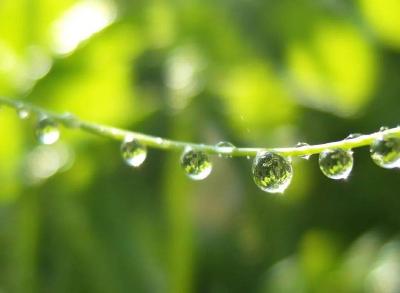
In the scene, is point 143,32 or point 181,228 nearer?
point 181,228

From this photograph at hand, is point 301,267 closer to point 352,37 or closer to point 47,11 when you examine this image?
point 352,37

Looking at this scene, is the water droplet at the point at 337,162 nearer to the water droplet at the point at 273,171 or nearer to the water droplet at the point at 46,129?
the water droplet at the point at 273,171

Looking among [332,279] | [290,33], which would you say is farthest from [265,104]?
[332,279]

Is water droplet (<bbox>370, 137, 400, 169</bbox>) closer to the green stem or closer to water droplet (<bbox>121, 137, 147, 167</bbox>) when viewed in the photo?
the green stem

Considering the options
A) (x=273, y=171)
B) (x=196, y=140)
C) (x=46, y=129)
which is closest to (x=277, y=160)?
(x=273, y=171)

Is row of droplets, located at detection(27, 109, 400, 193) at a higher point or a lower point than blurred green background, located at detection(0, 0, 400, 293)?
lower

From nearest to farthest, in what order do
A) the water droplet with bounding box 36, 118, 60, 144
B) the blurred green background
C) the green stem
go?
the green stem → the water droplet with bounding box 36, 118, 60, 144 → the blurred green background

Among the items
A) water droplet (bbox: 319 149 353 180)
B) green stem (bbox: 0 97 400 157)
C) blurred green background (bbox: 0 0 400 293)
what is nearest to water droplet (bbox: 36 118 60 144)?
green stem (bbox: 0 97 400 157)
